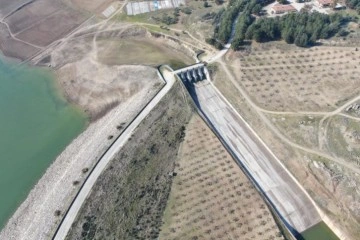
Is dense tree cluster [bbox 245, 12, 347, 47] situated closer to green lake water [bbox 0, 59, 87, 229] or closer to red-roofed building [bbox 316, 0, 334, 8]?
red-roofed building [bbox 316, 0, 334, 8]

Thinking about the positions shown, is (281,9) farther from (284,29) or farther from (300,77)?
(300,77)

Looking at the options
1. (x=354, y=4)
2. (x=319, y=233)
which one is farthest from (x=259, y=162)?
(x=354, y=4)

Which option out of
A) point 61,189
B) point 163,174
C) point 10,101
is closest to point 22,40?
point 10,101

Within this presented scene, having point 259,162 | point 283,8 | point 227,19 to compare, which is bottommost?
point 259,162

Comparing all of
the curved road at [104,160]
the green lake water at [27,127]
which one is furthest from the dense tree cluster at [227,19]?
the green lake water at [27,127]

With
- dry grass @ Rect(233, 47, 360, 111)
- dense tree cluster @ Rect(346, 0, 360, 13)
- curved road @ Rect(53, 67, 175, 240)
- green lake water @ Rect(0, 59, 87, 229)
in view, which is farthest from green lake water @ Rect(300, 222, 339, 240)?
dense tree cluster @ Rect(346, 0, 360, 13)
